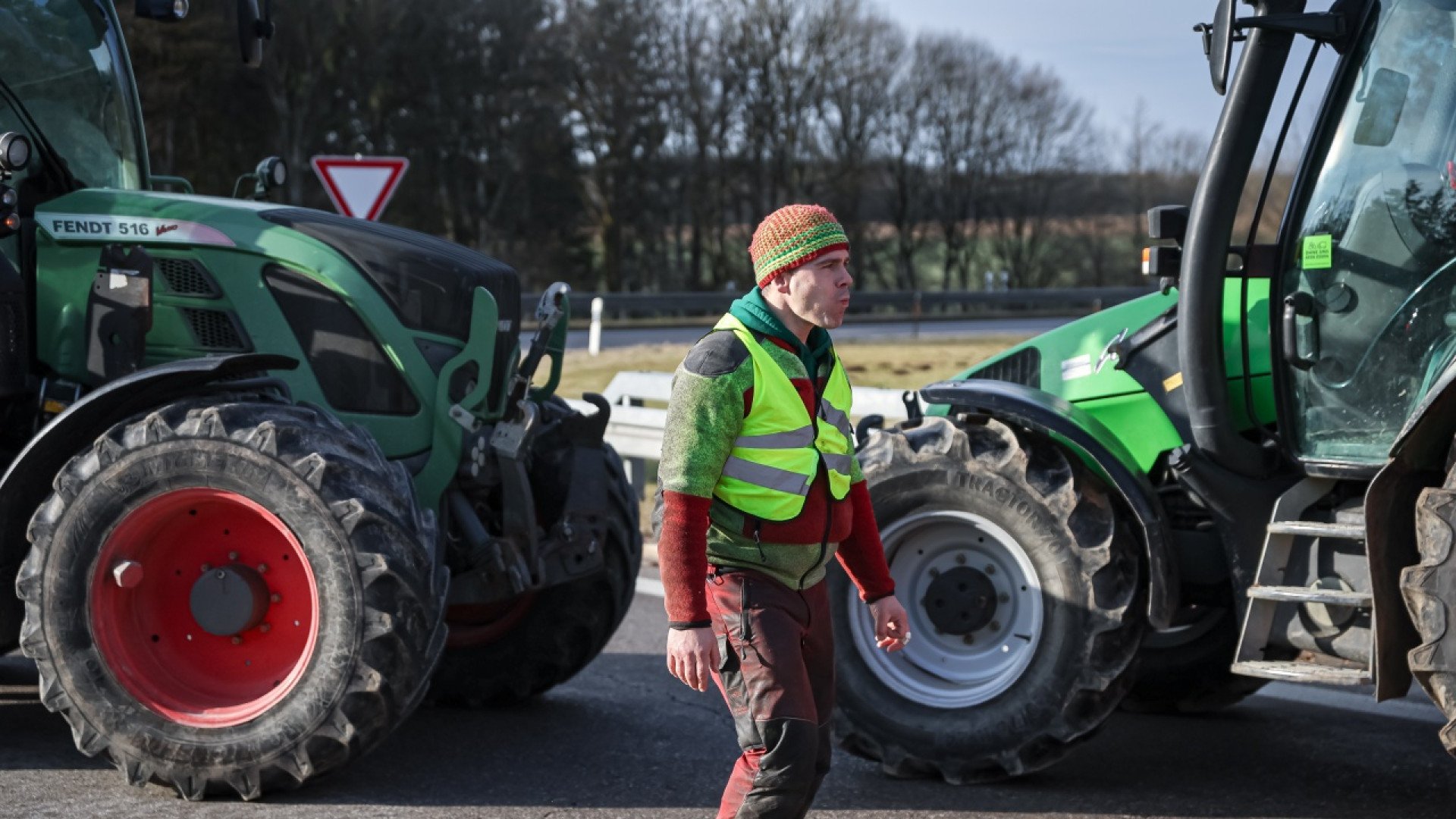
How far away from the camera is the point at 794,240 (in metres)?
3.55

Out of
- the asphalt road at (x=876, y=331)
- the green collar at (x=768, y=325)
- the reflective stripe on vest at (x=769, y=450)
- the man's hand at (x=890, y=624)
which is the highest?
the green collar at (x=768, y=325)

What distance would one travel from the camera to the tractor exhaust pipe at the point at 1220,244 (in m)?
4.88

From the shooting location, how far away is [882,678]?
5.36 meters

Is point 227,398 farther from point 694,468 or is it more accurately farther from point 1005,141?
point 1005,141

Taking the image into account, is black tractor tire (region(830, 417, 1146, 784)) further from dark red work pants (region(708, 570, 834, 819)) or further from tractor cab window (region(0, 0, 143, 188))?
tractor cab window (region(0, 0, 143, 188))

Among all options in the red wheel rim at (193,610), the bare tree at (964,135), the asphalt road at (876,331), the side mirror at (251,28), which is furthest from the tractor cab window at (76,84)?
the bare tree at (964,135)

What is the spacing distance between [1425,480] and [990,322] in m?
30.2

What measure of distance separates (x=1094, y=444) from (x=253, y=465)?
2.57m

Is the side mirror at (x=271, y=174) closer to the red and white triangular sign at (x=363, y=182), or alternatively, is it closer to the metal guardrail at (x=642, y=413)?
the metal guardrail at (x=642, y=413)

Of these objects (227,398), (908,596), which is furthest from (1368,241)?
(227,398)

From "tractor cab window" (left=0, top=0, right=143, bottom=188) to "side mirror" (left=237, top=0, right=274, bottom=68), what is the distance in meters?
0.70

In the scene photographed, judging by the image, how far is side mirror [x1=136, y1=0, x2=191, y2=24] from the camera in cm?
603

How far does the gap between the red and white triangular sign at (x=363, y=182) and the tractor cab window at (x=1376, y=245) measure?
8.15 metres

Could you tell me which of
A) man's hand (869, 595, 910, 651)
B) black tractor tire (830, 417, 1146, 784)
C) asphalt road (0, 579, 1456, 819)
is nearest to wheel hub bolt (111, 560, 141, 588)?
asphalt road (0, 579, 1456, 819)
